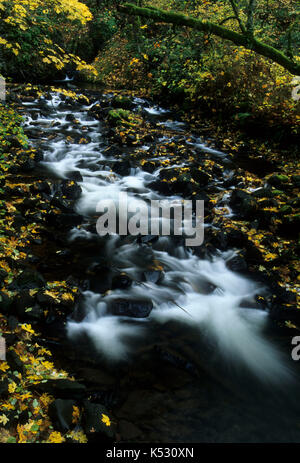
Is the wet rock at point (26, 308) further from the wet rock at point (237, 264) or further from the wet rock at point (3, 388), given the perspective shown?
the wet rock at point (237, 264)

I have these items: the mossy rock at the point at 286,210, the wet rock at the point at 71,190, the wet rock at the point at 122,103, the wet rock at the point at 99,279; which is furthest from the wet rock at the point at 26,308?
the wet rock at the point at 122,103

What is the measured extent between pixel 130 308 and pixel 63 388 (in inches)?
63.5

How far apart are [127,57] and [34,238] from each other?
17.0m

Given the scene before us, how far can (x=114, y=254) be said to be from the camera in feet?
18.2

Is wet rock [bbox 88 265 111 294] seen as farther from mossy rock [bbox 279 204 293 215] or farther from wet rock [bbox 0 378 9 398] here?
mossy rock [bbox 279 204 293 215]

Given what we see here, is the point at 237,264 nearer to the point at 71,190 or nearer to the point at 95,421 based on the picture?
the point at 95,421

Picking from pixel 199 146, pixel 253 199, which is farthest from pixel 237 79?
pixel 253 199

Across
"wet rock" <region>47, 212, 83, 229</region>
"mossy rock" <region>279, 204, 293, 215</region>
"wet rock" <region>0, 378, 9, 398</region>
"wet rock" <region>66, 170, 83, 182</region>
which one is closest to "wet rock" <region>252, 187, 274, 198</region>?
"mossy rock" <region>279, 204, 293, 215</region>

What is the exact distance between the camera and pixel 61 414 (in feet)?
8.55

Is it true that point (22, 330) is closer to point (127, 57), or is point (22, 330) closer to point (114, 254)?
point (114, 254)

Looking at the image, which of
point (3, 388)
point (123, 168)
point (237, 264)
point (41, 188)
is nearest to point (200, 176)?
point (123, 168)

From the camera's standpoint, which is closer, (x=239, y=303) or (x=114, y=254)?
(x=239, y=303)

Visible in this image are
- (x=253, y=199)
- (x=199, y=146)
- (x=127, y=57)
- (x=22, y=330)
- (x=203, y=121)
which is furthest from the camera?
(x=127, y=57)

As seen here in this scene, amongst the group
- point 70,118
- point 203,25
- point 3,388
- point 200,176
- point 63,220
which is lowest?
Answer: point 3,388
